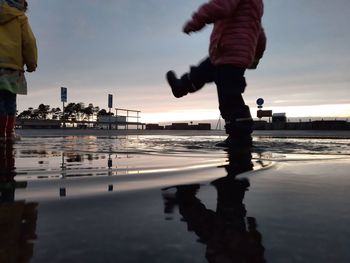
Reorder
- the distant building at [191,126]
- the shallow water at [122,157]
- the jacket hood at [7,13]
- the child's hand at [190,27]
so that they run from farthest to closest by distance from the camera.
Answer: the distant building at [191,126] → the jacket hood at [7,13] → the child's hand at [190,27] → the shallow water at [122,157]

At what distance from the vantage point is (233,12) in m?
3.53

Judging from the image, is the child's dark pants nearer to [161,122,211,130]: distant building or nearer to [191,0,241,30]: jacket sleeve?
[191,0,241,30]: jacket sleeve

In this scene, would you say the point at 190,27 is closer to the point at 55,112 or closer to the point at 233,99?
the point at 233,99

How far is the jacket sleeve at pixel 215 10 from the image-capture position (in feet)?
10.8

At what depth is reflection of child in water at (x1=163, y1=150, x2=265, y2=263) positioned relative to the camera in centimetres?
56

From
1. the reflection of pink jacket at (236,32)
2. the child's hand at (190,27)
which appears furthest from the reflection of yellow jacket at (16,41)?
the reflection of pink jacket at (236,32)

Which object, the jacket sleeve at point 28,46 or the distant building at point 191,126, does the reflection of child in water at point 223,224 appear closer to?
the jacket sleeve at point 28,46

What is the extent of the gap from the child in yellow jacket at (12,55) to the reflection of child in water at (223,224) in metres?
4.28

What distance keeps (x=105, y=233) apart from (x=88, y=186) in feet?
1.78

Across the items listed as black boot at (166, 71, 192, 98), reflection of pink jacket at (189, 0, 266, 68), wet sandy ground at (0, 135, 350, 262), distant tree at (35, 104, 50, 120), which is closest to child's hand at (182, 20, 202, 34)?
reflection of pink jacket at (189, 0, 266, 68)

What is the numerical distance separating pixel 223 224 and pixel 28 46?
15.9ft

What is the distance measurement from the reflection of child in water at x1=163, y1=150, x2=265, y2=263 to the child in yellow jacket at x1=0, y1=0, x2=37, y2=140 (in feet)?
14.1

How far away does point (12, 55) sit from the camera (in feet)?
15.4

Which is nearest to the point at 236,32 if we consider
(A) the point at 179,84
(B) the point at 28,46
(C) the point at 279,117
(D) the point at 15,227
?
(A) the point at 179,84
